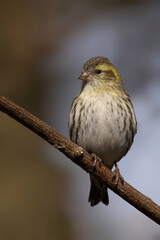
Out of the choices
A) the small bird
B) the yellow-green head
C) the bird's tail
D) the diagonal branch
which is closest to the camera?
the diagonal branch

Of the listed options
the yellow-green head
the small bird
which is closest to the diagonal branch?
the small bird

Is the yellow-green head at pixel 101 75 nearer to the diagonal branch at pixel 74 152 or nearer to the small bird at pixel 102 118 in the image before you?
the small bird at pixel 102 118

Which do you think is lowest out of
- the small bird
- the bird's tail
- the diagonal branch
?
the diagonal branch

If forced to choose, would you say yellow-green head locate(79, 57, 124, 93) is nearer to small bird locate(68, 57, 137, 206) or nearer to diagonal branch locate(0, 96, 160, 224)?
small bird locate(68, 57, 137, 206)

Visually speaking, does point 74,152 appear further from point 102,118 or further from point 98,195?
point 98,195

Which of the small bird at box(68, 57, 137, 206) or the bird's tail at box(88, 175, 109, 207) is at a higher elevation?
the small bird at box(68, 57, 137, 206)

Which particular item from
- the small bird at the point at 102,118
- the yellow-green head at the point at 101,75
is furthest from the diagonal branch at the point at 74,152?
the yellow-green head at the point at 101,75

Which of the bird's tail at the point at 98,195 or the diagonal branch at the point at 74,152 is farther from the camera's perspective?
the bird's tail at the point at 98,195
